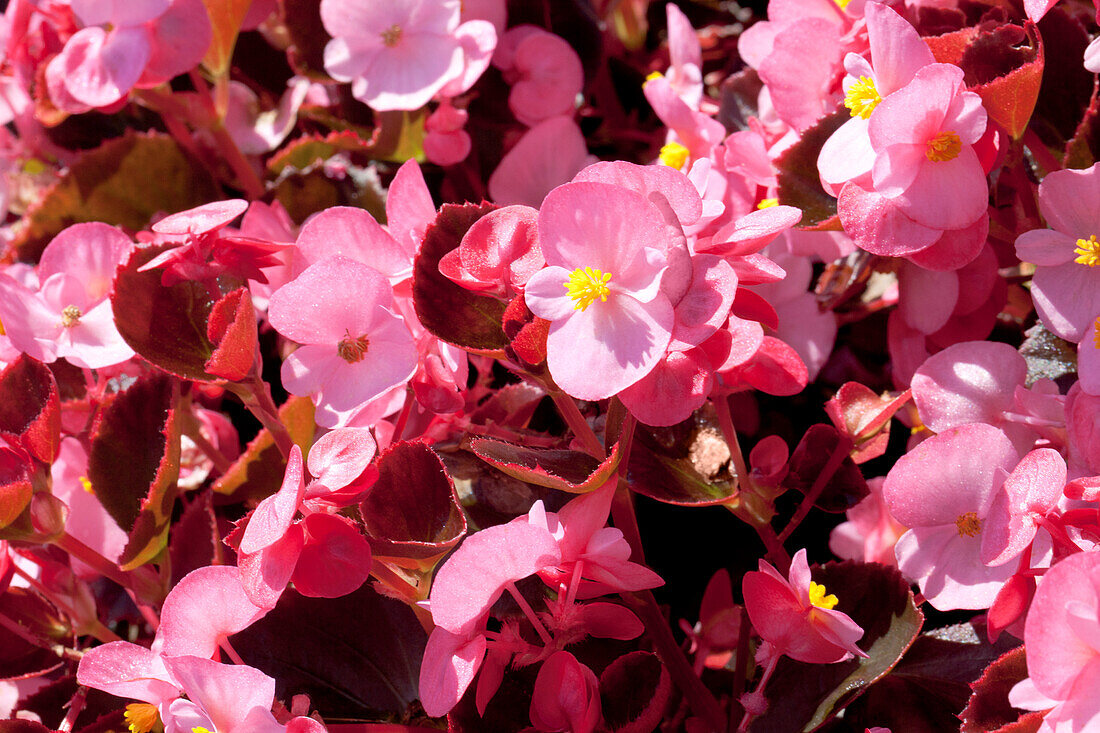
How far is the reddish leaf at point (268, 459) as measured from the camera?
56cm

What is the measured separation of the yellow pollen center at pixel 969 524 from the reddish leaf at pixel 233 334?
1.09 feet

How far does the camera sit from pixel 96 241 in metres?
0.56

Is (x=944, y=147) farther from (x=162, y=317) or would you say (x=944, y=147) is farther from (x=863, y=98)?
(x=162, y=317)

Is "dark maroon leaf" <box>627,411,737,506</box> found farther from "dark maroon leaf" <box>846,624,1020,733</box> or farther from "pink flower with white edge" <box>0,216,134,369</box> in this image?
"pink flower with white edge" <box>0,216,134,369</box>

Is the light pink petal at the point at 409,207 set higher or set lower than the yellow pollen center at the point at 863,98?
lower

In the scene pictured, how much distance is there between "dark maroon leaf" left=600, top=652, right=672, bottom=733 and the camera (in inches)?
17.0

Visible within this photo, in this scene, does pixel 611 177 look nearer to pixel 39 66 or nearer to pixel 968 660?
pixel 968 660

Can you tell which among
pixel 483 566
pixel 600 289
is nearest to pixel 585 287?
pixel 600 289

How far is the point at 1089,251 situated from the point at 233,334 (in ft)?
1.30

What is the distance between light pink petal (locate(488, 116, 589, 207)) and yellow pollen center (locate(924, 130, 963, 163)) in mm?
297

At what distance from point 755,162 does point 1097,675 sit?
0.32 metres

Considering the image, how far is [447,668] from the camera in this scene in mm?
392

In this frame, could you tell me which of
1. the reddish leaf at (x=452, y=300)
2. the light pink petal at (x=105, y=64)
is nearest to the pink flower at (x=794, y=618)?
the reddish leaf at (x=452, y=300)

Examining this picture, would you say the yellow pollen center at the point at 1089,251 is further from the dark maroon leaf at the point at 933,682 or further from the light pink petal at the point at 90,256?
the light pink petal at the point at 90,256
